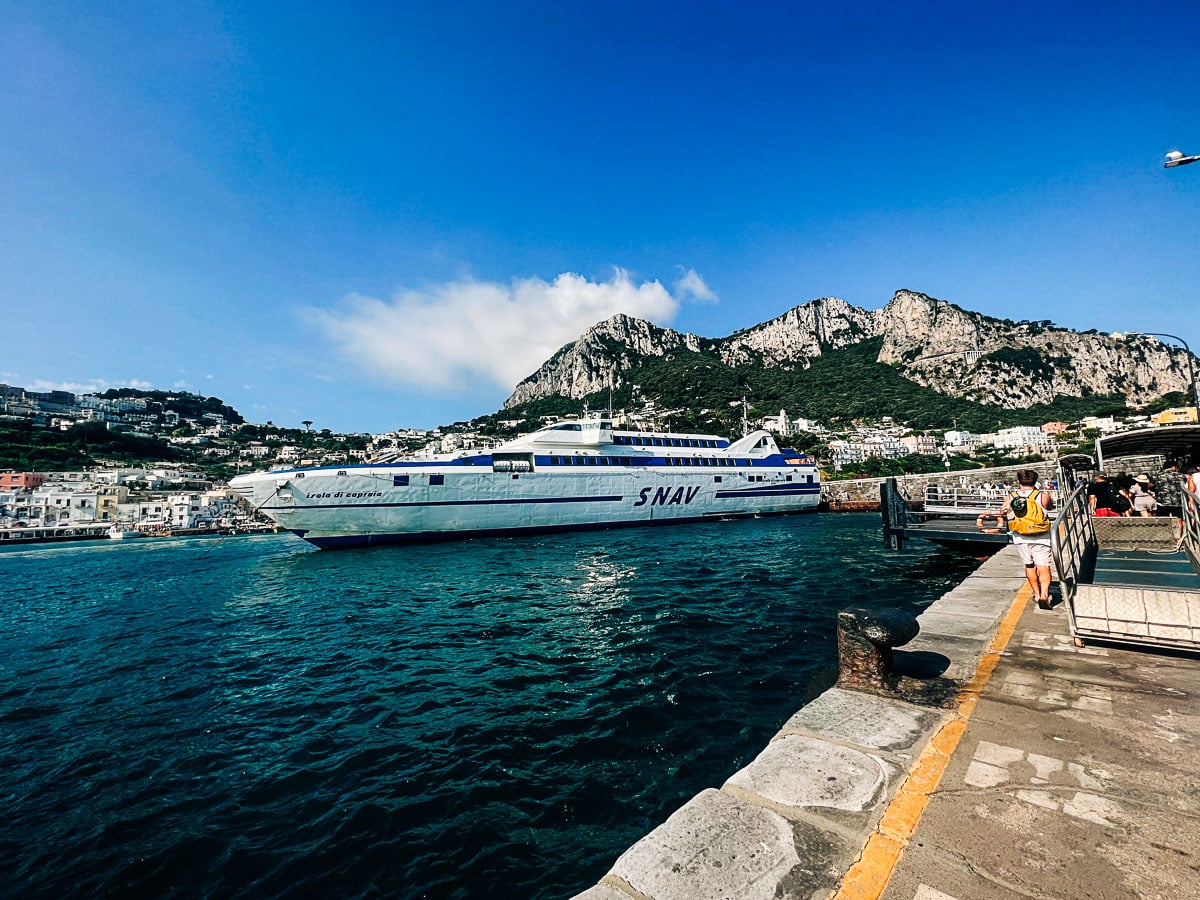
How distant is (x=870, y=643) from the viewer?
427 centimetres

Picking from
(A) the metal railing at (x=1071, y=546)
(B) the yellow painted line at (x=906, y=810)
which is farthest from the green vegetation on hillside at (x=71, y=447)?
(A) the metal railing at (x=1071, y=546)

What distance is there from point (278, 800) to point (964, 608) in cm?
879

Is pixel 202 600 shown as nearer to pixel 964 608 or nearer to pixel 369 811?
pixel 369 811

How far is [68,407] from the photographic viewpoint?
144 metres

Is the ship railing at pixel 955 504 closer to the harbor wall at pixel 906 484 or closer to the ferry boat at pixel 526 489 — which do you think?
the ferry boat at pixel 526 489

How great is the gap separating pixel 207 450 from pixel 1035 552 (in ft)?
528

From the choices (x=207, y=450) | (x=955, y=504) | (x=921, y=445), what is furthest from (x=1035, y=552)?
(x=207, y=450)


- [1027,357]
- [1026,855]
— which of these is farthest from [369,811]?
[1027,357]

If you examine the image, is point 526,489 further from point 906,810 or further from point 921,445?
point 921,445

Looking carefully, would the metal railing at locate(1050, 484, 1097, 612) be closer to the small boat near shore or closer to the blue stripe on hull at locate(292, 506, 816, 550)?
the blue stripe on hull at locate(292, 506, 816, 550)

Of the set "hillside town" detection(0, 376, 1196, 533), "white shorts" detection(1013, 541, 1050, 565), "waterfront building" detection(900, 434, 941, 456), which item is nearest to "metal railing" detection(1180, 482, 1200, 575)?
"white shorts" detection(1013, 541, 1050, 565)

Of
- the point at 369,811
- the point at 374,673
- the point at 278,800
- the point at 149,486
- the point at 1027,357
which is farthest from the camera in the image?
the point at 1027,357

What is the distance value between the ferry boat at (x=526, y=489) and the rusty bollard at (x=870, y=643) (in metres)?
27.2

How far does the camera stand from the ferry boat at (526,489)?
1061 inches
